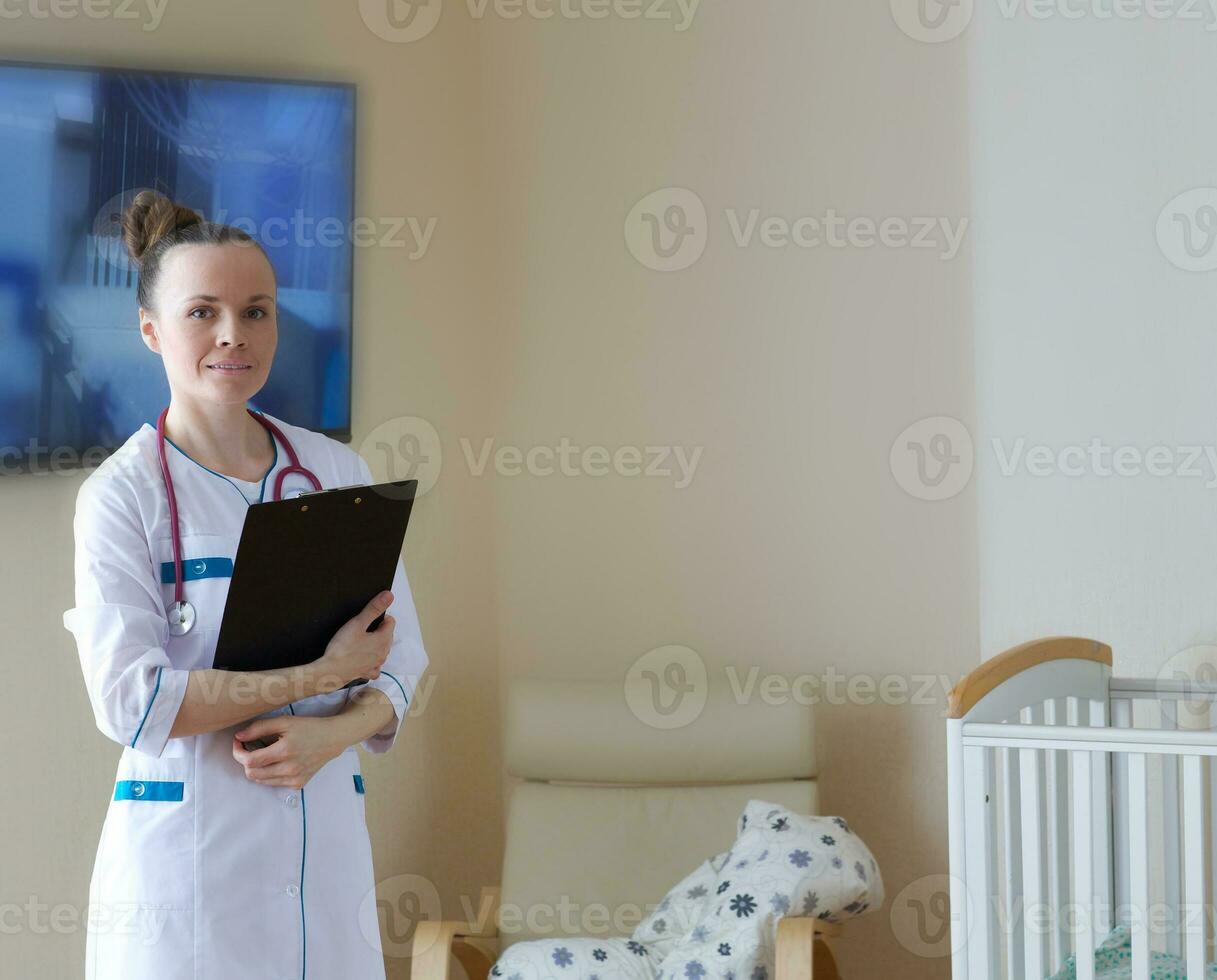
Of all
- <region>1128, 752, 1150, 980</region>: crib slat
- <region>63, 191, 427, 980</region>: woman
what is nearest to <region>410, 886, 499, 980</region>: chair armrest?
<region>63, 191, 427, 980</region>: woman

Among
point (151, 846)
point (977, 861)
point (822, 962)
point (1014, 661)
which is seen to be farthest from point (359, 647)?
point (822, 962)

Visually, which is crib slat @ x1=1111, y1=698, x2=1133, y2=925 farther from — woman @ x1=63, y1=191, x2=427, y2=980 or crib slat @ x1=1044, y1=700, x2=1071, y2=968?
woman @ x1=63, y1=191, x2=427, y2=980

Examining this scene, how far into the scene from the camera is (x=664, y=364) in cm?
297

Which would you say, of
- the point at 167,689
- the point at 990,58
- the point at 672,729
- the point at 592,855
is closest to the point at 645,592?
the point at 672,729

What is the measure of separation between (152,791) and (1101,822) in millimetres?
1514

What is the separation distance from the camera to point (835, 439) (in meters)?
2.81

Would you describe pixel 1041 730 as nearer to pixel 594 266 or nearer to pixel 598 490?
pixel 598 490

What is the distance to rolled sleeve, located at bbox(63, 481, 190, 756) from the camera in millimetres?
1348

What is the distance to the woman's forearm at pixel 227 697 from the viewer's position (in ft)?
4.47

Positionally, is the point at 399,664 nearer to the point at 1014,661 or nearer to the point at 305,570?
the point at 305,570

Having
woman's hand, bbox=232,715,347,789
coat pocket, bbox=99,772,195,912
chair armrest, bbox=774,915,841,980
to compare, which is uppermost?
woman's hand, bbox=232,715,347,789

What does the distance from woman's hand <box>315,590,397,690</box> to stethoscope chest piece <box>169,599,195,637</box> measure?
0.46 feet

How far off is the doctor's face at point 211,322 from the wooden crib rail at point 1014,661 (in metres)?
0.93

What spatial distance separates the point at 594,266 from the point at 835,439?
2.24 feet
